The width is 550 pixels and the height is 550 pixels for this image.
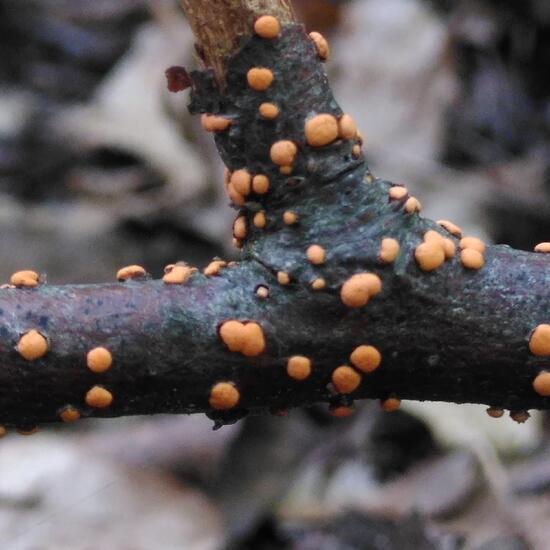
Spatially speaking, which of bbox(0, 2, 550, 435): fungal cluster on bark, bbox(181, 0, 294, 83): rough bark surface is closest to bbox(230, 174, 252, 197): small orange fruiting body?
bbox(0, 2, 550, 435): fungal cluster on bark

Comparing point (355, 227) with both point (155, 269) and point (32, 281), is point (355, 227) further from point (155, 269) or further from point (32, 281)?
point (155, 269)

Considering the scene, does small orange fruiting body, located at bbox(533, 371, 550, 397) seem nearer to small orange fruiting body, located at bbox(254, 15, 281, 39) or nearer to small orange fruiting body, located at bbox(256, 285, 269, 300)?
small orange fruiting body, located at bbox(256, 285, 269, 300)

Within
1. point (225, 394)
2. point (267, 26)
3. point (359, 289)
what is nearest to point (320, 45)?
point (267, 26)

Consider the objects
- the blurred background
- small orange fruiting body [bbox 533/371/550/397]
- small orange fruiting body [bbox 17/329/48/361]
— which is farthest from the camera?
the blurred background

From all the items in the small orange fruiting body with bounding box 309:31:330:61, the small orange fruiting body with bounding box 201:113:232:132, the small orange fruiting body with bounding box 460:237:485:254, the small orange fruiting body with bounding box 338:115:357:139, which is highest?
the small orange fruiting body with bounding box 309:31:330:61

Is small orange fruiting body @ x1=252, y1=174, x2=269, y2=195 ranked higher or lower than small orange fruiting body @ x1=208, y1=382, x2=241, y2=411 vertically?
higher

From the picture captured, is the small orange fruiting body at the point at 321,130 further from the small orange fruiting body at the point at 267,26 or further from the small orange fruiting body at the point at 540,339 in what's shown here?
the small orange fruiting body at the point at 540,339
